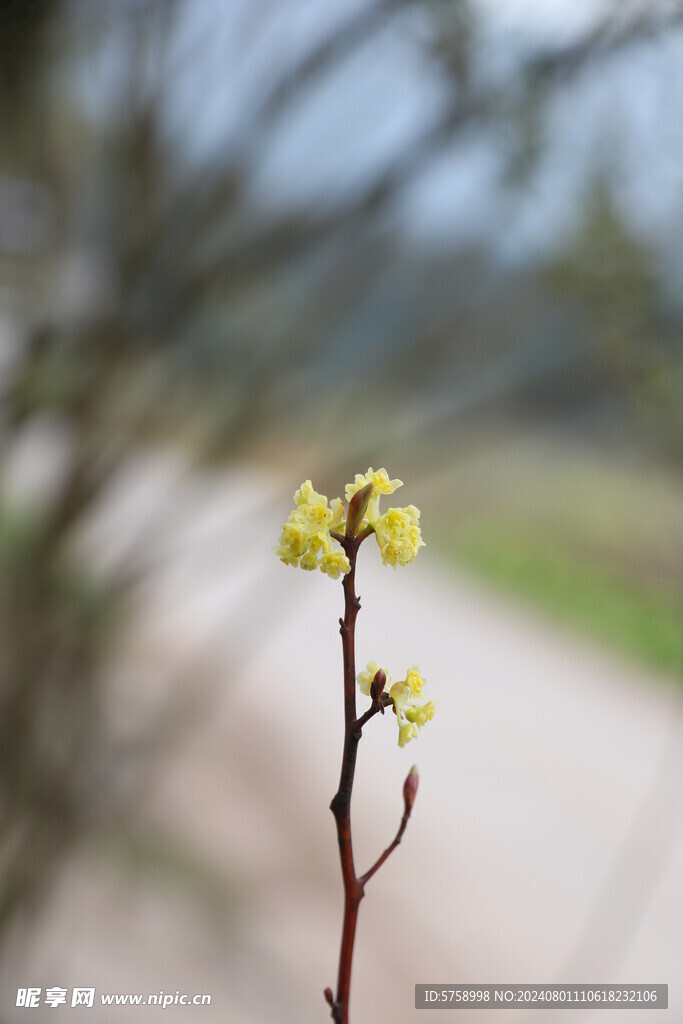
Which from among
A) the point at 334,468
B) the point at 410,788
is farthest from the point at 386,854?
the point at 334,468

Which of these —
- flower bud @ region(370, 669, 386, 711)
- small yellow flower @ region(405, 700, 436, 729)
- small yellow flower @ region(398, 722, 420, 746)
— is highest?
flower bud @ region(370, 669, 386, 711)

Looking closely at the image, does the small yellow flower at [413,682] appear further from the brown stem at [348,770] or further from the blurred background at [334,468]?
the blurred background at [334,468]

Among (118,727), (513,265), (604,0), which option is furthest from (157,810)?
(604,0)

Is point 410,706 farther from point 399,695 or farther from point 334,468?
point 334,468

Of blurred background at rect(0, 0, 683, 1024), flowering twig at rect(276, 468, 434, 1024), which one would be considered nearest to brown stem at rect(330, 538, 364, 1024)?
flowering twig at rect(276, 468, 434, 1024)

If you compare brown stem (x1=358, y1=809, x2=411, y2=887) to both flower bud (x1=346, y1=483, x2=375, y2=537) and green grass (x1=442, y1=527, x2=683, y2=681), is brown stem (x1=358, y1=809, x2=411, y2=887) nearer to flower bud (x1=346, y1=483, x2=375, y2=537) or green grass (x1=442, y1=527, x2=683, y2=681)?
flower bud (x1=346, y1=483, x2=375, y2=537)

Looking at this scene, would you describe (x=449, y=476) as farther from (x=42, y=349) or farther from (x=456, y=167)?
(x=42, y=349)

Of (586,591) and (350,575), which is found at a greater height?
(586,591)
